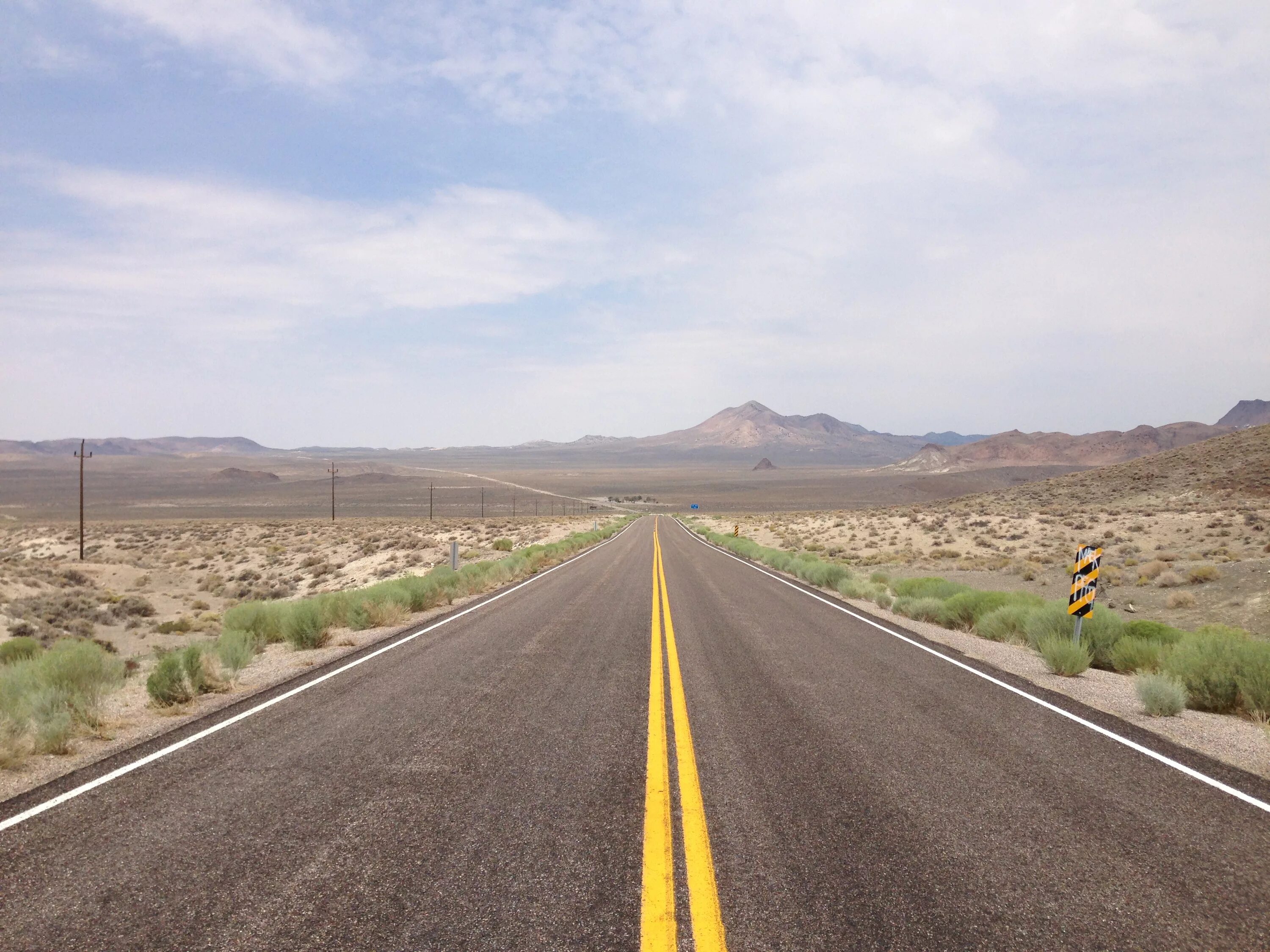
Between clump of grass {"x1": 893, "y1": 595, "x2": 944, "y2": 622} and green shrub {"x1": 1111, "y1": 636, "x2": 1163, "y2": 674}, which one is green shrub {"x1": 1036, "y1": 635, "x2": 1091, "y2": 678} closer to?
green shrub {"x1": 1111, "y1": 636, "x2": 1163, "y2": 674}

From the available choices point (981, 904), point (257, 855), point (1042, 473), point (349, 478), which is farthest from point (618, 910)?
point (349, 478)

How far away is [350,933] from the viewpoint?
329 cm

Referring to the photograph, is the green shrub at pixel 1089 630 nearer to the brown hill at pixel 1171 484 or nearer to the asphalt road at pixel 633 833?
the asphalt road at pixel 633 833

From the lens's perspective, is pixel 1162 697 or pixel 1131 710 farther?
pixel 1131 710

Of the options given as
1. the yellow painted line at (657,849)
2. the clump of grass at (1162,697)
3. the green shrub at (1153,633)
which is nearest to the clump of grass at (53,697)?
the yellow painted line at (657,849)

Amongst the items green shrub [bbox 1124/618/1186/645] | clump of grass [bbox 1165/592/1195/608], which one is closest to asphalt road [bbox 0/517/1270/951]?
green shrub [bbox 1124/618/1186/645]

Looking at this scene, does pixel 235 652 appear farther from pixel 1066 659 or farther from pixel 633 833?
pixel 1066 659

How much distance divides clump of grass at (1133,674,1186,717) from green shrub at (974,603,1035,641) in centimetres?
466

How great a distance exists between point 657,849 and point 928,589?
15.5 metres

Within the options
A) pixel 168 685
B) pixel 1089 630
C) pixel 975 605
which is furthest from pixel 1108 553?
pixel 168 685

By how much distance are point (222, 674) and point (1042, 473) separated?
18443 centimetres

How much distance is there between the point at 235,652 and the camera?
30.1 feet

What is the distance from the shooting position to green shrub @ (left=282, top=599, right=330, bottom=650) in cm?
1116

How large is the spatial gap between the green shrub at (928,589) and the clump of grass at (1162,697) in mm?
8955
